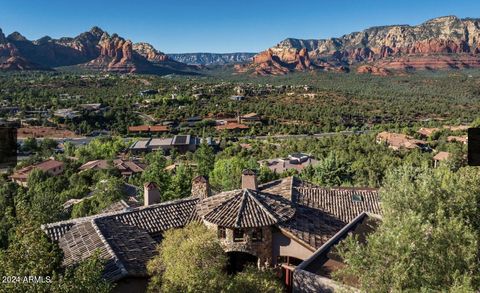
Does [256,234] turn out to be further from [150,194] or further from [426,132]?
[426,132]

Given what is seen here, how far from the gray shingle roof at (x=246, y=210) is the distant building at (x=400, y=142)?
49.4m

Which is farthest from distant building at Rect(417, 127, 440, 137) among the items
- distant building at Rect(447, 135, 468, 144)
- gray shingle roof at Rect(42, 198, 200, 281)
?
gray shingle roof at Rect(42, 198, 200, 281)

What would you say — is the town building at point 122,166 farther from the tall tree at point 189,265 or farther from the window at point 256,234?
the tall tree at point 189,265

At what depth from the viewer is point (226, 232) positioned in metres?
15.5

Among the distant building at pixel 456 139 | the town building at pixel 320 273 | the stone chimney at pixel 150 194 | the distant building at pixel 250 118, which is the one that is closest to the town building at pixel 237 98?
the distant building at pixel 250 118

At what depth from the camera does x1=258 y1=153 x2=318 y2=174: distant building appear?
5139 cm

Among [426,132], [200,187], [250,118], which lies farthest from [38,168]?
[426,132]

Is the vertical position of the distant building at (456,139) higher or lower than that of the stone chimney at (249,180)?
lower

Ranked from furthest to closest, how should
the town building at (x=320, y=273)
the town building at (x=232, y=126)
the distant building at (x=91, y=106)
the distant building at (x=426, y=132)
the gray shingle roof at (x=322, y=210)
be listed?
the distant building at (x=91, y=106) < the town building at (x=232, y=126) < the distant building at (x=426, y=132) < the gray shingle roof at (x=322, y=210) < the town building at (x=320, y=273)

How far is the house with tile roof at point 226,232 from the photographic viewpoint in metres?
14.6

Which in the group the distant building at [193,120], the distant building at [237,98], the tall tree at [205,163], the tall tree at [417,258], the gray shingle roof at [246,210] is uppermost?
the distant building at [237,98]

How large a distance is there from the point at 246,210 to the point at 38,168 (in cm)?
4577

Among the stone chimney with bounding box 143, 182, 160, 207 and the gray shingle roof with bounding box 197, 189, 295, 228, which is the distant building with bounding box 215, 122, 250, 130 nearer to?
the stone chimney with bounding box 143, 182, 160, 207

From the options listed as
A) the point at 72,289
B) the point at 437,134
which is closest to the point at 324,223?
the point at 72,289
